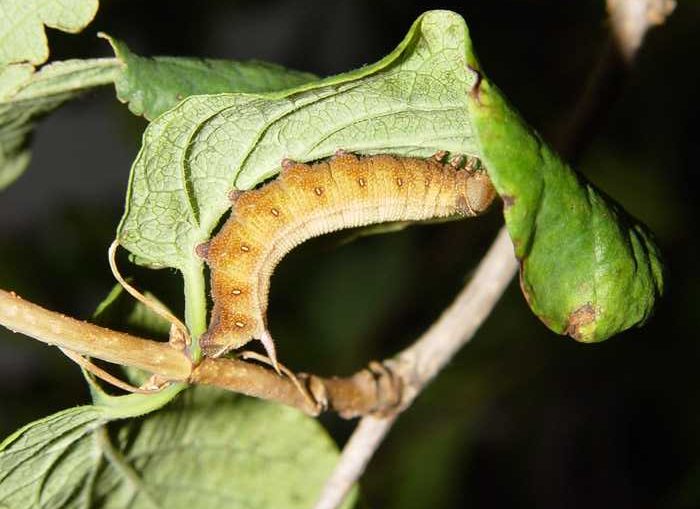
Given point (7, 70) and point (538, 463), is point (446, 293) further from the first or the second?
point (7, 70)

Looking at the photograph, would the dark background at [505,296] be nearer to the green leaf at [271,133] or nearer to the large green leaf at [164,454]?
the large green leaf at [164,454]

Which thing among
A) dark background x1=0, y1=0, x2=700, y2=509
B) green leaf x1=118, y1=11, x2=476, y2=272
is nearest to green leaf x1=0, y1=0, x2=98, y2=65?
green leaf x1=118, y1=11, x2=476, y2=272

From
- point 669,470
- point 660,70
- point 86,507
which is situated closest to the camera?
point 86,507

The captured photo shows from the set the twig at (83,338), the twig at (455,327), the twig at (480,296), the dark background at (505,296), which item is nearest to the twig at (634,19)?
the twig at (480,296)

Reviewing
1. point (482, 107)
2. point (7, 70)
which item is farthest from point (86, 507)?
point (482, 107)

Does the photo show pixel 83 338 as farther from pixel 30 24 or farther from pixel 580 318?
pixel 580 318

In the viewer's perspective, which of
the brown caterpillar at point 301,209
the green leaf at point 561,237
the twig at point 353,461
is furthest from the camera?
the twig at point 353,461

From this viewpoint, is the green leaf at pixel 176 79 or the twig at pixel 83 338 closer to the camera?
the twig at pixel 83 338
